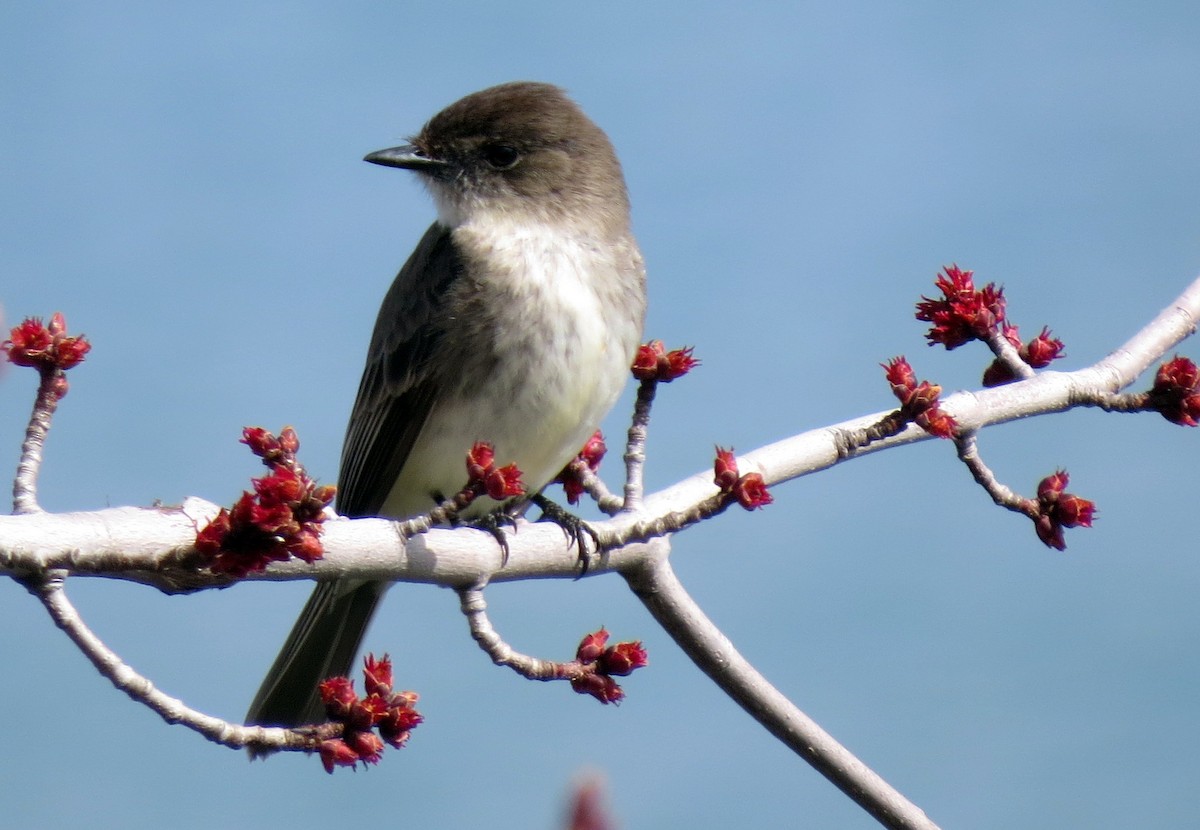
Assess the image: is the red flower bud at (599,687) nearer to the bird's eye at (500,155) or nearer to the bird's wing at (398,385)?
the bird's wing at (398,385)

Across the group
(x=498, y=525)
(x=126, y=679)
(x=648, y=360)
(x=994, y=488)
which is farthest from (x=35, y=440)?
(x=994, y=488)

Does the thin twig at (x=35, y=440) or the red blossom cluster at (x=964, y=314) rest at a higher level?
the red blossom cluster at (x=964, y=314)

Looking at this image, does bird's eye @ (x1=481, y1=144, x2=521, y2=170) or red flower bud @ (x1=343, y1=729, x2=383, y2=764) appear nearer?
red flower bud @ (x1=343, y1=729, x2=383, y2=764)

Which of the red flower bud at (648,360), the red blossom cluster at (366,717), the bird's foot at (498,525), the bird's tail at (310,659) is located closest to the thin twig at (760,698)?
the bird's foot at (498,525)

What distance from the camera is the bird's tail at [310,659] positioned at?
4535 mm

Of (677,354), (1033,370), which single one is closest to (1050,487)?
(1033,370)

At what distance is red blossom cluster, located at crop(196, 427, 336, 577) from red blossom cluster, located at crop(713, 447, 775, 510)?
1.02m

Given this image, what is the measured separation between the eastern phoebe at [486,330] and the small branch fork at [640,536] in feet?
1.07

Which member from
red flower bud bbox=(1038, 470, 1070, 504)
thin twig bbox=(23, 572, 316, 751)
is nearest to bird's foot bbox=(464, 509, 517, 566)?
thin twig bbox=(23, 572, 316, 751)

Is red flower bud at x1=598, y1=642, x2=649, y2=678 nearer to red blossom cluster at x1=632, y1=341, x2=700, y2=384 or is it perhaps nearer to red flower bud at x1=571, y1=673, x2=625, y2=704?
red flower bud at x1=571, y1=673, x2=625, y2=704

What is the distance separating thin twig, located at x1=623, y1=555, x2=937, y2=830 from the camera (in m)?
3.59

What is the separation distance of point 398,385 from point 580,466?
776mm

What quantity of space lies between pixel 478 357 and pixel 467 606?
4.33ft

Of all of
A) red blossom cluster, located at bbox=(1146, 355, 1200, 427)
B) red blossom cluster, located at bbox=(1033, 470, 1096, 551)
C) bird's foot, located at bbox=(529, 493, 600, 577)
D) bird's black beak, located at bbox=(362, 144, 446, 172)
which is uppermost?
bird's black beak, located at bbox=(362, 144, 446, 172)
